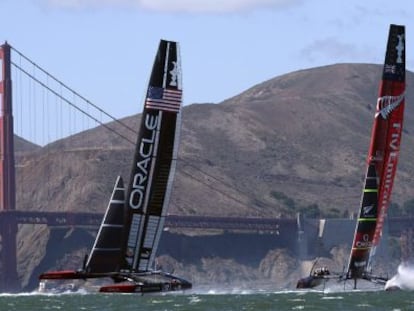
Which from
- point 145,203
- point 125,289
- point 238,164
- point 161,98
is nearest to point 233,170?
point 238,164

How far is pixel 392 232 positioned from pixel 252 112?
258 ft

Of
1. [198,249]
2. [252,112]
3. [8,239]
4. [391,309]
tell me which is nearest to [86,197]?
[198,249]

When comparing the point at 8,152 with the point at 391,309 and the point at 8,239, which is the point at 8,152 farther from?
the point at 391,309

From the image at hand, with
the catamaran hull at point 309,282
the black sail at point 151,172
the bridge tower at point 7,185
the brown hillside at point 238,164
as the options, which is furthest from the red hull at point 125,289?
the brown hillside at point 238,164

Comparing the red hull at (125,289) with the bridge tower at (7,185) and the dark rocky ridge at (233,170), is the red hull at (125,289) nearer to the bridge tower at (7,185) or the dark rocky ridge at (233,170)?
the bridge tower at (7,185)

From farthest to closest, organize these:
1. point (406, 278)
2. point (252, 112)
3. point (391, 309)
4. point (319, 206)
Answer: point (252, 112) < point (319, 206) < point (406, 278) < point (391, 309)

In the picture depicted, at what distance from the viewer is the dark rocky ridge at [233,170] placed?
13150 cm

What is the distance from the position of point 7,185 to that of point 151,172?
57.5 meters

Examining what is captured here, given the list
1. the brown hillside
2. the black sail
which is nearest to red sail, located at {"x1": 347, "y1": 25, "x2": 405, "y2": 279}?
the black sail

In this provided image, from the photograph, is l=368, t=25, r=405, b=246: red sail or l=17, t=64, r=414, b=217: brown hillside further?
l=17, t=64, r=414, b=217: brown hillside

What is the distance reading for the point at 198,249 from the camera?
12112cm

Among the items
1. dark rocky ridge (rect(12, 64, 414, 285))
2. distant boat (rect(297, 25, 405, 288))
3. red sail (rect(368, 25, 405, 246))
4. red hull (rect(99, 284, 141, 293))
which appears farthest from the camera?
dark rocky ridge (rect(12, 64, 414, 285))

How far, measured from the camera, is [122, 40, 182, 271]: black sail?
36.1 m

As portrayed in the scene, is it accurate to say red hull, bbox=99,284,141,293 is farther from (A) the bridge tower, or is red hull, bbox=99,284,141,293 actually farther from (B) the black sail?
(A) the bridge tower
